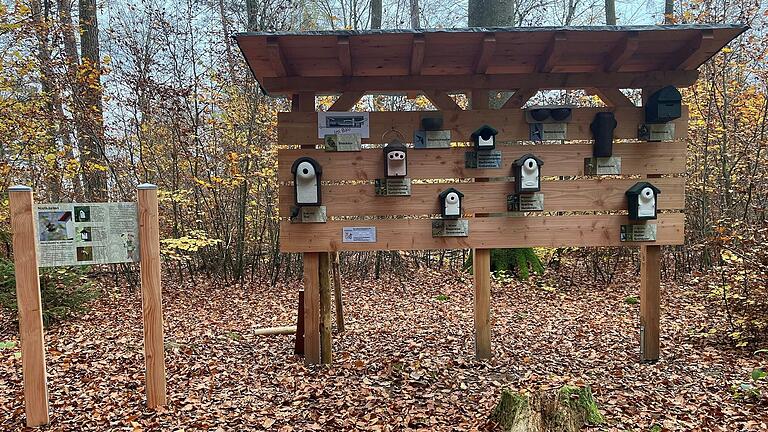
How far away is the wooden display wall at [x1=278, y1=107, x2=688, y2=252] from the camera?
4562 millimetres

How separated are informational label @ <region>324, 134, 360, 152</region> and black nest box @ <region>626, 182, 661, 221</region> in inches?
106

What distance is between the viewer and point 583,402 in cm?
336

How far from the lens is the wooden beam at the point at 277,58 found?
390cm


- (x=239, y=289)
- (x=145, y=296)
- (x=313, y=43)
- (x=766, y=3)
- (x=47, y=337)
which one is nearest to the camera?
(x=145, y=296)

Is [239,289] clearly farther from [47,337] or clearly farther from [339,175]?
[339,175]

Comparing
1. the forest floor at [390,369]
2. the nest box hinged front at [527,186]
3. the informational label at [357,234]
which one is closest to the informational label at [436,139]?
the nest box hinged front at [527,186]

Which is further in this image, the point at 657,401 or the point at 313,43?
the point at 313,43

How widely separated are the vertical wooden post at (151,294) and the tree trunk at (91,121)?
505 cm

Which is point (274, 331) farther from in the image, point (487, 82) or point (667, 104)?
point (667, 104)

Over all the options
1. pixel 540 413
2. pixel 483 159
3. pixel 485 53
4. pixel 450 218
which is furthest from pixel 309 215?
pixel 540 413

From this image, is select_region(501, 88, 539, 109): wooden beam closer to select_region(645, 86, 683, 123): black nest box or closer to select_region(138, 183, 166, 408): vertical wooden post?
select_region(645, 86, 683, 123): black nest box

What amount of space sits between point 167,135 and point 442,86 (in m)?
6.29

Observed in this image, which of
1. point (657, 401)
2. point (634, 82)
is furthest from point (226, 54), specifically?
point (657, 401)

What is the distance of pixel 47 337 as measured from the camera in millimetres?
5746
